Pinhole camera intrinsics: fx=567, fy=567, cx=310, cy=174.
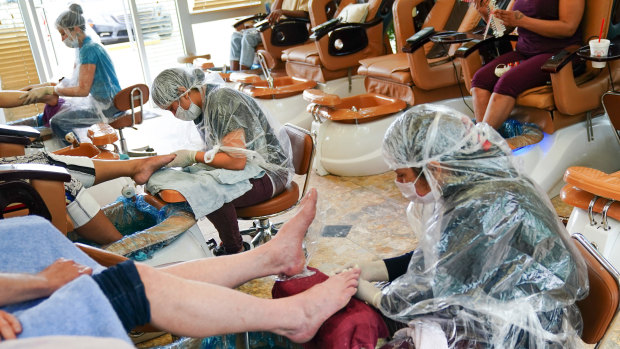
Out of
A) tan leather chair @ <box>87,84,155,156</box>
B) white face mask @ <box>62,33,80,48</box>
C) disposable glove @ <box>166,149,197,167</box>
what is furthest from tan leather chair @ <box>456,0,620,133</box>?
white face mask @ <box>62,33,80,48</box>

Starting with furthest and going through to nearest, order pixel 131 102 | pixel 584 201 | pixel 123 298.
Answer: pixel 131 102, pixel 584 201, pixel 123 298

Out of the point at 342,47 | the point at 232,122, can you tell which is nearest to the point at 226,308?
the point at 232,122

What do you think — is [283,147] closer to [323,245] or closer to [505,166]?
[323,245]

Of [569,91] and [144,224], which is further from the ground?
[569,91]

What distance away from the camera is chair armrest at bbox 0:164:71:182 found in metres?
1.75

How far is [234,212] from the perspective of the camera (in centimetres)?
227

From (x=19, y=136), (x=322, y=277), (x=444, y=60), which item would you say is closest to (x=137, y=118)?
(x=19, y=136)

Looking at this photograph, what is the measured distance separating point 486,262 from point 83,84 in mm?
3201

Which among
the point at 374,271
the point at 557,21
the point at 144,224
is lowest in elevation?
the point at 144,224

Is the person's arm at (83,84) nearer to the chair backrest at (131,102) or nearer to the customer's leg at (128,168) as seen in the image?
the chair backrest at (131,102)

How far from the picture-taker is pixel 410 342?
1.28 meters

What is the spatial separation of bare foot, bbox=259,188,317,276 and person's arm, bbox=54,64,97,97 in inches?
100

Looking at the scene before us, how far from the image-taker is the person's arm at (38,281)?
Answer: 1.17 metres

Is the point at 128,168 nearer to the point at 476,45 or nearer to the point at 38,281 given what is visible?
the point at 38,281
